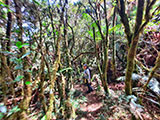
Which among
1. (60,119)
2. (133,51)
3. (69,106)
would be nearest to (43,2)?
(133,51)

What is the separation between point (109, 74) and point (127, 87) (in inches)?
143

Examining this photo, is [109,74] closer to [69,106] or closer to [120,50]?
[120,50]

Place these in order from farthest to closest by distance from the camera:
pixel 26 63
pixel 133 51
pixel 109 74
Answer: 1. pixel 109 74
2. pixel 133 51
3. pixel 26 63

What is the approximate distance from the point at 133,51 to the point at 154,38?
12.0ft

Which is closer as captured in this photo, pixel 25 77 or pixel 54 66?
pixel 25 77

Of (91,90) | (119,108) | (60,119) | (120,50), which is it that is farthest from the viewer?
(120,50)

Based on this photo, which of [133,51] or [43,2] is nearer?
[133,51]

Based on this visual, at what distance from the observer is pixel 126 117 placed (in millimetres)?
2639

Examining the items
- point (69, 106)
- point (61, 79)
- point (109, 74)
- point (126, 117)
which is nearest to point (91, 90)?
point (109, 74)

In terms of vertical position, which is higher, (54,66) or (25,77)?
(54,66)

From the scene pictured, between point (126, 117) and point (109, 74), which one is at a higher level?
point (109, 74)

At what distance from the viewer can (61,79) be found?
2256 mm

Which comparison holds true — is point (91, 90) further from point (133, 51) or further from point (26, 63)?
point (26, 63)

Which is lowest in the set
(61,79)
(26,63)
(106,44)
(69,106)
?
(69,106)
